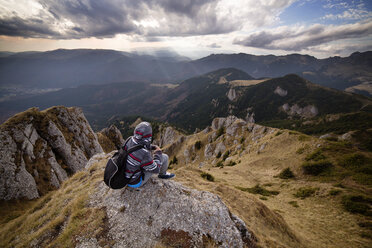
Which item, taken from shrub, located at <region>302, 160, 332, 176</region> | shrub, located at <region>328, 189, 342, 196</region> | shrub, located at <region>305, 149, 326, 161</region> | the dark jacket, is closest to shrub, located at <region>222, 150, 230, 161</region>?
shrub, located at <region>305, 149, 326, 161</region>

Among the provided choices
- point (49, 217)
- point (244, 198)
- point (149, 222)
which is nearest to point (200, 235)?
point (149, 222)

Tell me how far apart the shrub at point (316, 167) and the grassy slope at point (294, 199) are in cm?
93

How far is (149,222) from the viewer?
884cm

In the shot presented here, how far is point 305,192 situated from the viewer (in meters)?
24.4

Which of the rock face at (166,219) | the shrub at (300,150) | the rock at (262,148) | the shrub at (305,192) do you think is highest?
the rock face at (166,219)

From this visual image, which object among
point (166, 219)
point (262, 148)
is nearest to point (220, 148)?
point (262, 148)

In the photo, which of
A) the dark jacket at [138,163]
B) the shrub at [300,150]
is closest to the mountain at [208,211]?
the dark jacket at [138,163]

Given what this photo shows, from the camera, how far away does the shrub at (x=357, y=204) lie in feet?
60.2

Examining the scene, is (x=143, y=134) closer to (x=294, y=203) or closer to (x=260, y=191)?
(x=294, y=203)

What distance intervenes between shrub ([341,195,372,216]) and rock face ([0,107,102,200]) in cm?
4329

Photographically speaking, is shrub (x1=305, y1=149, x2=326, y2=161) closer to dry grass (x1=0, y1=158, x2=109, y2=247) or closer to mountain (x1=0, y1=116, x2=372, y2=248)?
mountain (x1=0, y1=116, x2=372, y2=248)

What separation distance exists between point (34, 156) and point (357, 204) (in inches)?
1958

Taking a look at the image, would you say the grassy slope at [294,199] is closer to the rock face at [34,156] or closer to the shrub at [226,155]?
the shrub at [226,155]

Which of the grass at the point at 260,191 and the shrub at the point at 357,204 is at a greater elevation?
the shrub at the point at 357,204
